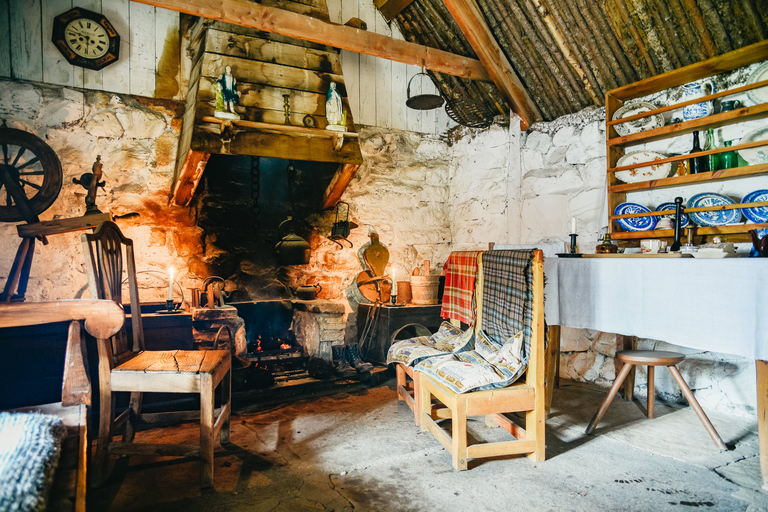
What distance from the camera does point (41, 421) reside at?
133cm

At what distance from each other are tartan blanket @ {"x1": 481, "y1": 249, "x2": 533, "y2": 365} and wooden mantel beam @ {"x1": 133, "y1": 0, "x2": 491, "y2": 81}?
7.37ft

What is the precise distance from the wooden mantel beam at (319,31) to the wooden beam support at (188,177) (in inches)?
39.2

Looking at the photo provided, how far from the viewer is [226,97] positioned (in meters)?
3.17

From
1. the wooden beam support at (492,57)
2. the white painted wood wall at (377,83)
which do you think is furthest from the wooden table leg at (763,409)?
the white painted wood wall at (377,83)

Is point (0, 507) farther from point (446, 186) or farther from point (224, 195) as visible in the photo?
point (446, 186)

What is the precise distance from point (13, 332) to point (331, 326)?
6.80 ft

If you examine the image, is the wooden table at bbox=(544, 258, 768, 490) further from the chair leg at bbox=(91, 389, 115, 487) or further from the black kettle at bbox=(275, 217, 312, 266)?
the chair leg at bbox=(91, 389, 115, 487)

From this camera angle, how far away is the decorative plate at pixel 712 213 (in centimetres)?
290

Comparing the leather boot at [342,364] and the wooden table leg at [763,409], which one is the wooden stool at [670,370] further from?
the leather boot at [342,364]

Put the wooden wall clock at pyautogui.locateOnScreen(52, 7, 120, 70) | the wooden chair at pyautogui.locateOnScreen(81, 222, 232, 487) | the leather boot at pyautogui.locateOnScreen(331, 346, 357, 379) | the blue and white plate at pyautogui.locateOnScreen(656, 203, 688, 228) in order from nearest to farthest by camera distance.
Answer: the wooden chair at pyautogui.locateOnScreen(81, 222, 232, 487)
the blue and white plate at pyautogui.locateOnScreen(656, 203, 688, 228)
the wooden wall clock at pyautogui.locateOnScreen(52, 7, 120, 70)
the leather boot at pyautogui.locateOnScreen(331, 346, 357, 379)

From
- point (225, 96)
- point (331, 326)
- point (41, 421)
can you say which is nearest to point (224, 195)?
point (225, 96)

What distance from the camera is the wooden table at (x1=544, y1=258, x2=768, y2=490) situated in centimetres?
187

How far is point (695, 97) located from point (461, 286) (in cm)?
226

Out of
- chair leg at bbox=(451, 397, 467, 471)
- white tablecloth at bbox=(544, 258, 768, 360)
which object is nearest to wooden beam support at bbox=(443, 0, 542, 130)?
white tablecloth at bbox=(544, 258, 768, 360)
